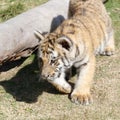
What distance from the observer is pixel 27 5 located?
818cm

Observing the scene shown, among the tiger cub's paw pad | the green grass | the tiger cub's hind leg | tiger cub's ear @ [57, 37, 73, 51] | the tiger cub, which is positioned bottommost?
the green grass

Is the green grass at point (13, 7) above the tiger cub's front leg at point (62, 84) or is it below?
below

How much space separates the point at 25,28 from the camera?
6.07 metres

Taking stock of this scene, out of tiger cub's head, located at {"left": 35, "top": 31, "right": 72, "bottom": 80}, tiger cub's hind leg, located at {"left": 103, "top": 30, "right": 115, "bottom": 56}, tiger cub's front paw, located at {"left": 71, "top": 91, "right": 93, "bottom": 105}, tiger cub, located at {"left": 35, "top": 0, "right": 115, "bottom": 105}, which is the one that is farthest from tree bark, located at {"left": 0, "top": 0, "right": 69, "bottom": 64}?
tiger cub's front paw, located at {"left": 71, "top": 91, "right": 93, "bottom": 105}

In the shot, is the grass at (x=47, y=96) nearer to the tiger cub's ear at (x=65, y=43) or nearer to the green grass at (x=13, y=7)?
the tiger cub's ear at (x=65, y=43)

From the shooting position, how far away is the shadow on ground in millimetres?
5301

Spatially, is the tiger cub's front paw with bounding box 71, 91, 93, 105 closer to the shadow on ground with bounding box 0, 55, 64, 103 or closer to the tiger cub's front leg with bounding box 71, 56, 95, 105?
the tiger cub's front leg with bounding box 71, 56, 95, 105

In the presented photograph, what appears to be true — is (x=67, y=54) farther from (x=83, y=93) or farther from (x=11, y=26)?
(x=11, y=26)

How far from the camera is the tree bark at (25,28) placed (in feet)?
18.8

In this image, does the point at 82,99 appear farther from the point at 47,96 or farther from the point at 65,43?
the point at 65,43

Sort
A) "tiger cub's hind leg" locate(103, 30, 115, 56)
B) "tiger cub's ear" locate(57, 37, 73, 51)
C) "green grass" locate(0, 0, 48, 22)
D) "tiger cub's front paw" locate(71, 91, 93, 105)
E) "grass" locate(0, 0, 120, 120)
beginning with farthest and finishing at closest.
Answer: "green grass" locate(0, 0, 48, 22)
"tiger cub's hind leg" locate(103, 30, 115, 56)
"tiger cub's front paw" locate(71, 91, 93, 105)
"grass" locate(0, 0, 120, 120)
"tiger cub's ear" locate(57, 37, 73, 51)

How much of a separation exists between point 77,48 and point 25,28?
143 centimetres

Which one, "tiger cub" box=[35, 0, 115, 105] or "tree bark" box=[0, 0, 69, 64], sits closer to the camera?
"tiger cub" box=[35, 0, 115, 105]

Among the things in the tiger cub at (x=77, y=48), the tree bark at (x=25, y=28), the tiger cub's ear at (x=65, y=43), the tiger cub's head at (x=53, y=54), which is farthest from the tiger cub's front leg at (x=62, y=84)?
the tree bark at (x=25, y=28)
